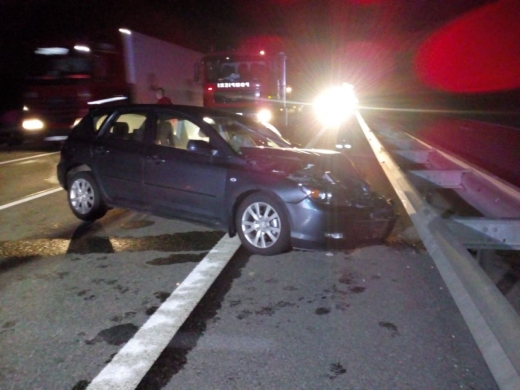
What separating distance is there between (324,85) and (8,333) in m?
33.9

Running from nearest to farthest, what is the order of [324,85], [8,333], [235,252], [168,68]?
[8,333], [235,252], [168,68], [324,85]

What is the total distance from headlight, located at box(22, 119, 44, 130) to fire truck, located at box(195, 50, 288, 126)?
206 inches

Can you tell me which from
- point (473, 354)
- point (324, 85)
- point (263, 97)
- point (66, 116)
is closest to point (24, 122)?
point (66, 116)

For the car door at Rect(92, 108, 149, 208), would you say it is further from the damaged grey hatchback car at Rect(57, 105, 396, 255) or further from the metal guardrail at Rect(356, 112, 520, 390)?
the metal guardrail at Rect(356, 112, 520, 390)

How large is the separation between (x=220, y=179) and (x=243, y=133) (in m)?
1.07

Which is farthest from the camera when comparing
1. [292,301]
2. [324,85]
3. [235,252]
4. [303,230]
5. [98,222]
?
[324,85]

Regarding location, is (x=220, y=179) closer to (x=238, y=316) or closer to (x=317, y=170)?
(x=317, y=170)

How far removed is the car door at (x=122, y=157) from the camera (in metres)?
6.93

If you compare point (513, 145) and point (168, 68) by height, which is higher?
point (168, 68)

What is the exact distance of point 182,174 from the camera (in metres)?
6.48

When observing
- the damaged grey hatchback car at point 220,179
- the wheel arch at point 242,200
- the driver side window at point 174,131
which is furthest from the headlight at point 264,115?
the wheel arch at point 242,200

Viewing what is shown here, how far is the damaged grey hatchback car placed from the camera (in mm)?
5727

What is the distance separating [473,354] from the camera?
3760mm

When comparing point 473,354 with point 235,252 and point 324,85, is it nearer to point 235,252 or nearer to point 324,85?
point 235,252
